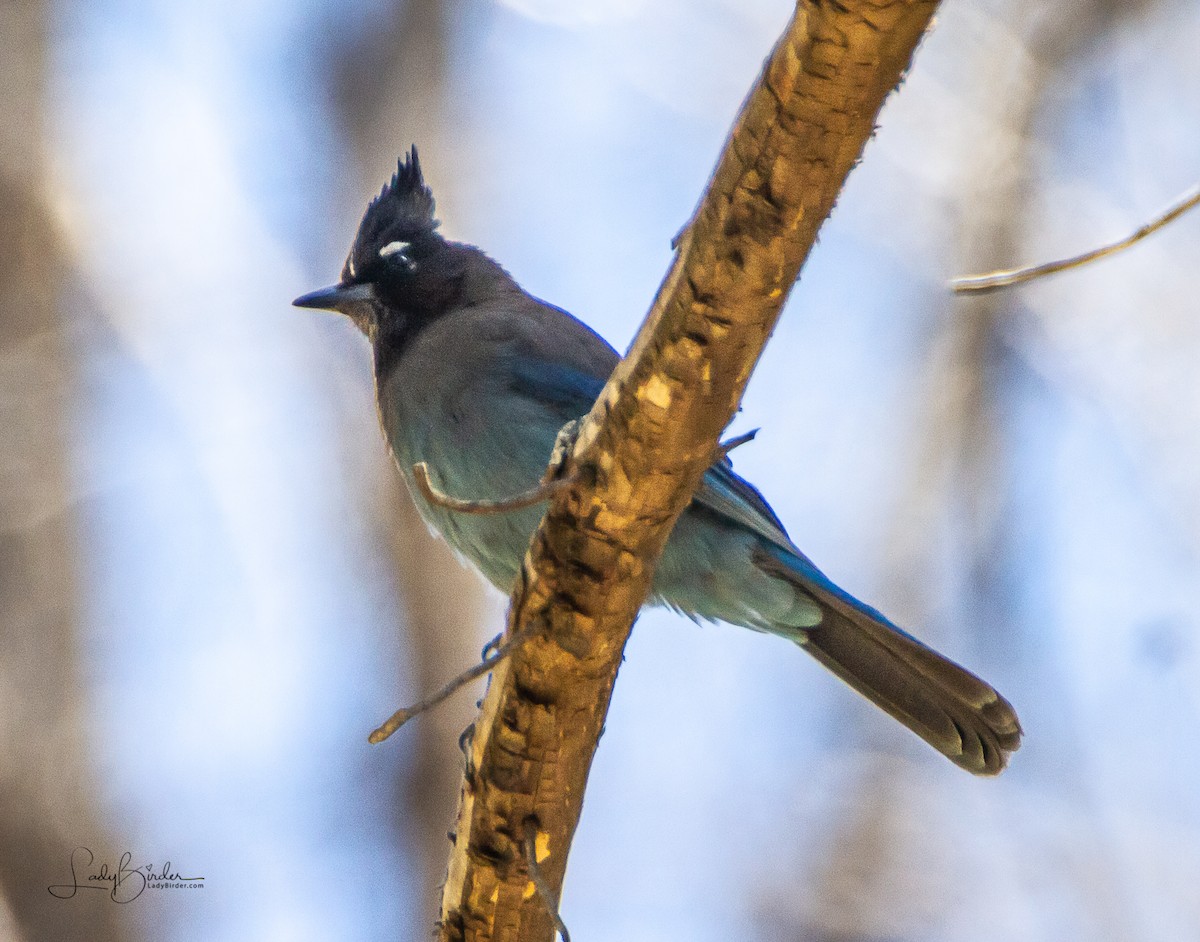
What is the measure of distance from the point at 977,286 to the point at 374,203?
10.6 ft

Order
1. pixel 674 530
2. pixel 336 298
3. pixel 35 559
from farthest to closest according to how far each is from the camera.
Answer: pixel 35 559 < pixel 336 298 < pixel 674 530

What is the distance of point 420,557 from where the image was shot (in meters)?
6.66

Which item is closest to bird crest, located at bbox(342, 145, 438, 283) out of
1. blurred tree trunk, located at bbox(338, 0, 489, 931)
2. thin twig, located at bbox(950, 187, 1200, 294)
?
blurred tree trunk, located at bbox(338, 0, 489, 931)

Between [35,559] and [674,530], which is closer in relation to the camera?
[674,530]

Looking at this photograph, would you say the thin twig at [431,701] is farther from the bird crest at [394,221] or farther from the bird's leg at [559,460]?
the bird crest at [394,221]

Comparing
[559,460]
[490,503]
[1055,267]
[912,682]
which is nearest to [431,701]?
[490,503]

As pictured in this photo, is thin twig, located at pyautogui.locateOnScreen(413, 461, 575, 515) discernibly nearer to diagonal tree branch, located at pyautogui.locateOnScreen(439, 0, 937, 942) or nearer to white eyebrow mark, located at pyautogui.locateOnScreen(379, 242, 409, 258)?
diagonal tree branch, located at pyautogui.locateOnScreen(439, 0, 937, 942)

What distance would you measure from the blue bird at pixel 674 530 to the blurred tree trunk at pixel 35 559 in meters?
2.27

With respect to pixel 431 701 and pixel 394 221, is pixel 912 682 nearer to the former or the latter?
pixel 431 701

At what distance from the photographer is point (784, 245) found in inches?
90.0

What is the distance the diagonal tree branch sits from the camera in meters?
2.13

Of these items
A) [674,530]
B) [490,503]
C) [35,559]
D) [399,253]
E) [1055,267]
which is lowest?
[35,559]

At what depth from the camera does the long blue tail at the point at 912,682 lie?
3.89 m

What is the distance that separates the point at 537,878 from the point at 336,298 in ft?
9.03
